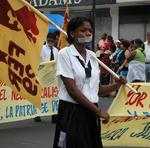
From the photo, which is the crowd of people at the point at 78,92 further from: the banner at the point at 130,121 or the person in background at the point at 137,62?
the person in background at the point at 137,62

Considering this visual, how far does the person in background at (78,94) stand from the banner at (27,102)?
4677 mm

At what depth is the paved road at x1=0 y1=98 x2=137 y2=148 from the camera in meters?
7.83

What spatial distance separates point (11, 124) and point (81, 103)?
586 cm

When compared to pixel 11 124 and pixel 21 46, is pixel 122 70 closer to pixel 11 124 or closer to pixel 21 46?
pixel 11 124

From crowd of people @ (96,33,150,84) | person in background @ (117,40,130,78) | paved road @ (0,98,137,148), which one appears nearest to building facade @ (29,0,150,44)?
crowd of people @ (96,33,150,84)

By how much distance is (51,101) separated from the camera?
1005 centimetres

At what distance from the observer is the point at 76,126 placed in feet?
14.2

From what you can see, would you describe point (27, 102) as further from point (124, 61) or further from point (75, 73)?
point (124, 61)

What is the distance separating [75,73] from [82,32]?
362 millimetres

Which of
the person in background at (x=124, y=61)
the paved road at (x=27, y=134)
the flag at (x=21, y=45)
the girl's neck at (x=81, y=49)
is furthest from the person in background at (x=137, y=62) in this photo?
the girl's neck at (x=81, y=49)

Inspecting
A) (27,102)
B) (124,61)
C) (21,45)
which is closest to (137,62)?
(124,61)

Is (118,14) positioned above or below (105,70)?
above

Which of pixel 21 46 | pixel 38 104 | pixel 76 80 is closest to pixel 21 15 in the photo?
pixel 21 46

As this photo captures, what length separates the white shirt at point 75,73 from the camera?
14.1 ft
